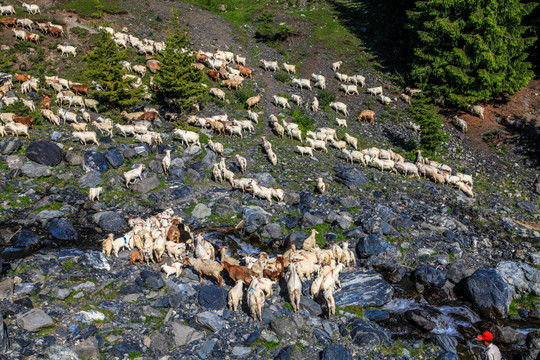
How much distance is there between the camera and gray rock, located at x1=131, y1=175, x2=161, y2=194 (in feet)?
63.0

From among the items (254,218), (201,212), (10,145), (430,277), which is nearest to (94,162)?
(10,145)

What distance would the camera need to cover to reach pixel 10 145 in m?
20.0

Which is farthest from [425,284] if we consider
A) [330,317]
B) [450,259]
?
[330,317]

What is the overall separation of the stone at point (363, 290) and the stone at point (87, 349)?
7.60 m

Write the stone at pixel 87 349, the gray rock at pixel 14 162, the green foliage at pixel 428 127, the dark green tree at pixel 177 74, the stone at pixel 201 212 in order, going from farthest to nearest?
1. the green foliage at pixel 428 127
2. the dark green tree at pixel 177 74
3. the gray rock at pixel 14 162
4. the stone at pixel 201 212
5. the stone at pixel 87 349

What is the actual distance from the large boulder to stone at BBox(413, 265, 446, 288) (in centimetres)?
80

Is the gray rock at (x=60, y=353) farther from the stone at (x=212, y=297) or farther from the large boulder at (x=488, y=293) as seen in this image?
the large boulder at (x=488, y=293)

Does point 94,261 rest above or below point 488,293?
below

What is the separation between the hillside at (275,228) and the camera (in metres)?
11.9

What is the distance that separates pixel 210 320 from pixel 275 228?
611 centimetres

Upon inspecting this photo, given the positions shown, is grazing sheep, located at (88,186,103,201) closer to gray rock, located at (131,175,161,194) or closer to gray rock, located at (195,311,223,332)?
gray rock, located at (131,175,161,194)

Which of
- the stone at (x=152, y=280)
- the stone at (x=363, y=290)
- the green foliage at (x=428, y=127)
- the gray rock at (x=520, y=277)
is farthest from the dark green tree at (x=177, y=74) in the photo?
the gray rock at (x=520, y=277)

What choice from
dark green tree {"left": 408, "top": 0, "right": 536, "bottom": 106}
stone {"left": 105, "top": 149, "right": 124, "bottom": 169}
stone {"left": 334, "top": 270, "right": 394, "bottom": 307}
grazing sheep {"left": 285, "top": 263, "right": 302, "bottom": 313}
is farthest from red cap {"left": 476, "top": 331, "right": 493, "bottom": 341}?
dark green tree {"left": 408, "top": 0, "right": 536, "bottom": 106}

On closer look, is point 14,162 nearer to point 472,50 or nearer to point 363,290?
point 363,290
